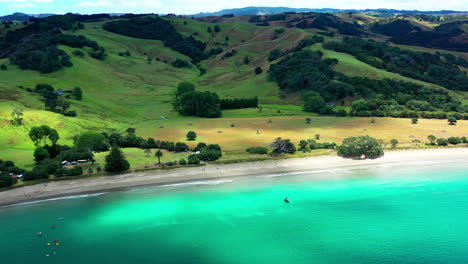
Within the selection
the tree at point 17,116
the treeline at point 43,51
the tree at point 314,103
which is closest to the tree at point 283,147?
the tree at point 314,103

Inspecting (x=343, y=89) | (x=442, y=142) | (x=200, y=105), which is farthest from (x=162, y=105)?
(x=442, y=142)

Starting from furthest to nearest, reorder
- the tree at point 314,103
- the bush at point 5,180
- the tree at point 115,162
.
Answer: the tree at point 314,103 < the tree at point 115,162 < the bush at point 5,180

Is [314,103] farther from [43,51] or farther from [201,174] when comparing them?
[43,51]

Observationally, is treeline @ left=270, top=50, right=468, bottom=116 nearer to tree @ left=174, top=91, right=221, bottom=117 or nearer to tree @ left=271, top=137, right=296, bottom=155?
tree @ left=174, top=91, right=221, bottom=117

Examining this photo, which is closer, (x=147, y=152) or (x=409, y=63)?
(x=147, y=152)

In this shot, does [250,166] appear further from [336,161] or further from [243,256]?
[243,256]

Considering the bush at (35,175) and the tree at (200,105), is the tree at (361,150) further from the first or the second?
the bush at (35,175)
